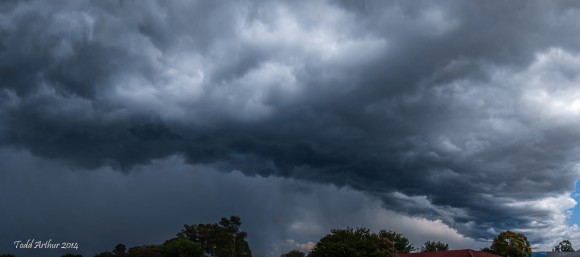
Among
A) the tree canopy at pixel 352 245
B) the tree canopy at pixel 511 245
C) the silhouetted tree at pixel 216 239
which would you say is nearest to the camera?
the tree canopy at pixel 352 245

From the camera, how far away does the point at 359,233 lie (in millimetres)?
90125

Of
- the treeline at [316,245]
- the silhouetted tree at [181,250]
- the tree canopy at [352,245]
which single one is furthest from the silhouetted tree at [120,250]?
the tree canopy at [352,245]

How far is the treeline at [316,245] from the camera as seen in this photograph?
8594 centimetres

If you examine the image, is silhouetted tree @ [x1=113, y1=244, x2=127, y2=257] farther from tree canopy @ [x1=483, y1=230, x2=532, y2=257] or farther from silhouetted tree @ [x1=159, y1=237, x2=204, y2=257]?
tree canopy @ [x1=483, y1=230, x2=532, y2=257]

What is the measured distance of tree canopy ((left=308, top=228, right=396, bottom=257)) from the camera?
8450cm

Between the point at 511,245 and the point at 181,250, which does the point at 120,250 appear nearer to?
the point at 181,250

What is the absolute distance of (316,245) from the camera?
302 feet

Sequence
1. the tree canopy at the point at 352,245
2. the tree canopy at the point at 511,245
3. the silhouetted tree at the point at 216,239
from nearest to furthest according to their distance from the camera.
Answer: the tree canopy at the point at 352,245, the tree canopy at the point at 511,245, the silhouetted tree at the point at 216,239

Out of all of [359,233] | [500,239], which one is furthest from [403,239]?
[359,233]

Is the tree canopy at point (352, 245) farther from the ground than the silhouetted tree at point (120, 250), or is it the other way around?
the silhouetted tree at point (120, 250)

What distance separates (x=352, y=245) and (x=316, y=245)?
9.20 meters

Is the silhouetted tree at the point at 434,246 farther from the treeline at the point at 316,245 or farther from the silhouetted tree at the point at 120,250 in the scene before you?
the silhouetted tree at the point at 120,250

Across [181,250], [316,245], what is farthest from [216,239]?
[316,245]

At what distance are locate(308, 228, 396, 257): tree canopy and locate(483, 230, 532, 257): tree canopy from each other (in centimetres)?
3525
